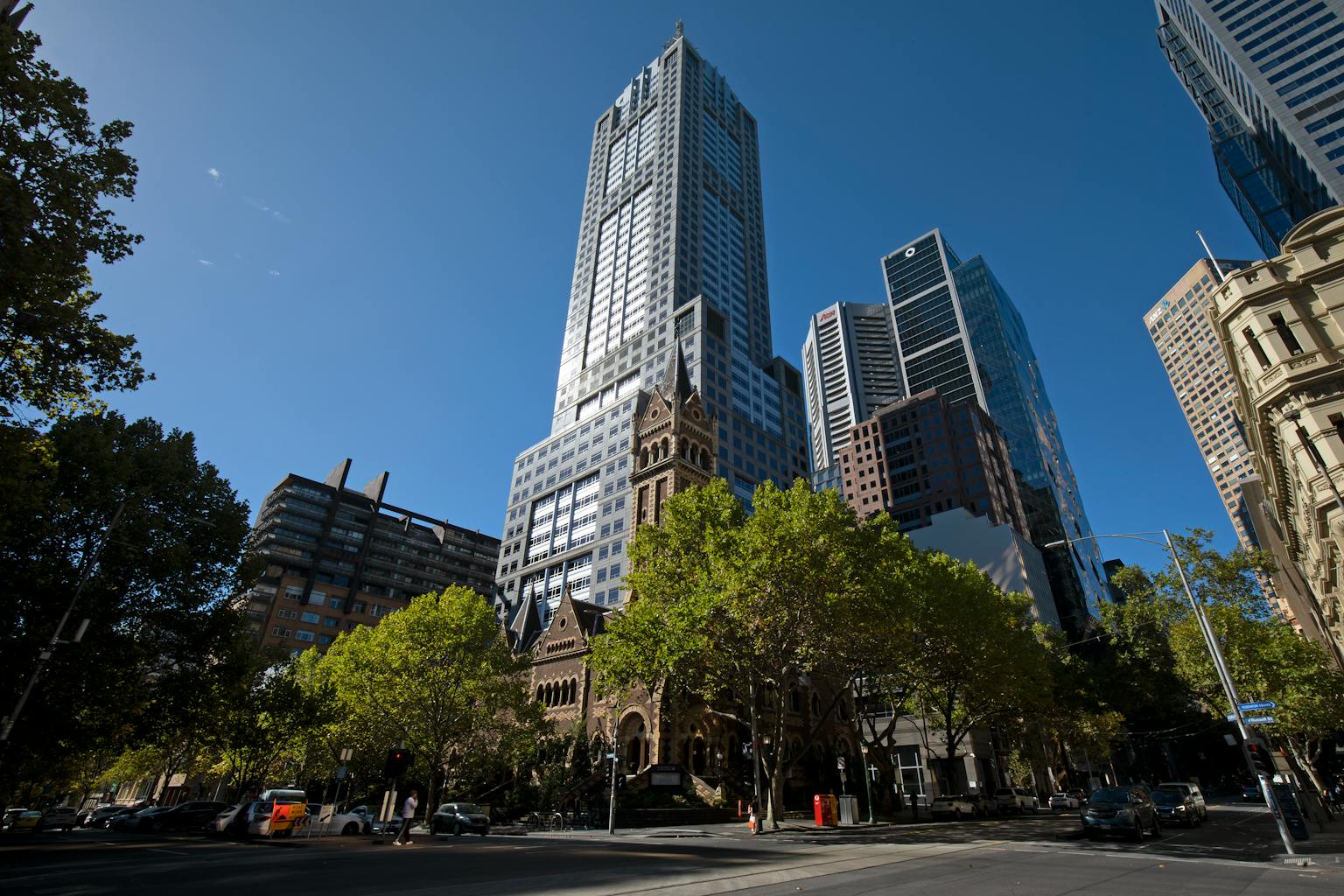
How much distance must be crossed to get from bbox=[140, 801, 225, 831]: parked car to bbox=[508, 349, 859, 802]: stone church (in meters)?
22.2

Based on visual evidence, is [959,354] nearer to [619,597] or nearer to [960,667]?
[619,597]

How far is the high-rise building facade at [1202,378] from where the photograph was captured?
14988cm

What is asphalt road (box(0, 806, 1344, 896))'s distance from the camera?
39.2 ft

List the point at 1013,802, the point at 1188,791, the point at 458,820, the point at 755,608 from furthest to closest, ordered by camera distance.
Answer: the point at 1013,802
the point at 1188,791
the point at 458,820
the point at 755,608

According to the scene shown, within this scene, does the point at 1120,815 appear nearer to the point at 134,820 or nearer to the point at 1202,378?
the point at 134,820

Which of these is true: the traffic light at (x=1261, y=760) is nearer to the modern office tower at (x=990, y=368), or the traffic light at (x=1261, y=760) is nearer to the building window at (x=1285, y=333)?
the building window at (x=1285, y=333)

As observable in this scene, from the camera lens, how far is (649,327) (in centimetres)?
10862

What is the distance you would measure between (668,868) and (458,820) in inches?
812

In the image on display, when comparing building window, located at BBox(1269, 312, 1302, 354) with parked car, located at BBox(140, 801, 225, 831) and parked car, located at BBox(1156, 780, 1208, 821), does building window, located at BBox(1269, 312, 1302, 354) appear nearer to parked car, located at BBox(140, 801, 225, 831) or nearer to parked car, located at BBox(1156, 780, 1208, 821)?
parked car, located at BBox(1156, 780, 1208, 821)

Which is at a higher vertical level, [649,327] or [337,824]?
[649,327]

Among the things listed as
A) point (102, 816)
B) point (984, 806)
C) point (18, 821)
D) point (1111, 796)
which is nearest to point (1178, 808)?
point (1111, 796)

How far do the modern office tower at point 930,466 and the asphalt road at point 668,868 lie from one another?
101 metres

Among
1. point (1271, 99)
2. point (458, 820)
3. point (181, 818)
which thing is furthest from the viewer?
point (1271, 99)

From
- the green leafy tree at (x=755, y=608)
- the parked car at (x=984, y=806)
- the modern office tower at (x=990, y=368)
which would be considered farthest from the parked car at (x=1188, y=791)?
the modern office tower at (x=990, y=368)
